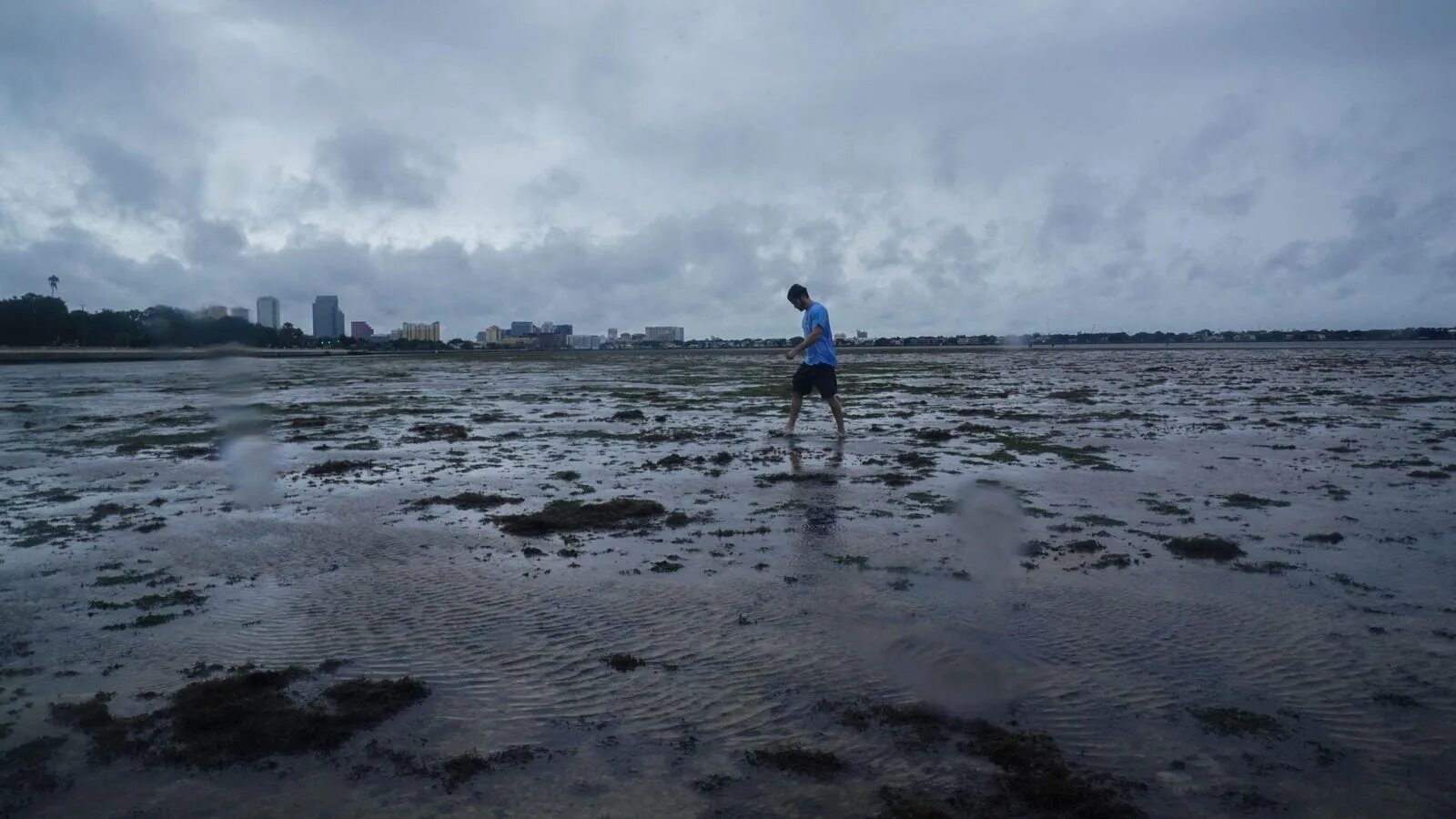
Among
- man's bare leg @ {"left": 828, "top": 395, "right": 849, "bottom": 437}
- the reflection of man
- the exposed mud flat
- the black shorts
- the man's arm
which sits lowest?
the exposed mud flat

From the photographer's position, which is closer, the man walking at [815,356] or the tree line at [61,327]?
the man walking at [815,356]

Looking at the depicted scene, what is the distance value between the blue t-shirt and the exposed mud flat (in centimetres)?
348

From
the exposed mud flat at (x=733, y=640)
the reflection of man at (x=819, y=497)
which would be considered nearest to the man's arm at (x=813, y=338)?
the reflection of man at (x=819, y=497)

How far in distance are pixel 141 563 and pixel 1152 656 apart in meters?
7.77

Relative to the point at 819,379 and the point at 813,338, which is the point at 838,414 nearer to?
the point at 819,379

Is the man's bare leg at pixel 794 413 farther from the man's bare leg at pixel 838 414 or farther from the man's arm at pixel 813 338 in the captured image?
the man's arm at pixel 813 338

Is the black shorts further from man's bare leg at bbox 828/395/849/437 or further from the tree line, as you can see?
the tree line

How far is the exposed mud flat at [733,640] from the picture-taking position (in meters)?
3.62

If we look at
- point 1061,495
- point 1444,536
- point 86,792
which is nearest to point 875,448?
point 1061,495

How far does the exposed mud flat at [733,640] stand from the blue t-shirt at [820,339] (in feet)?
11.4

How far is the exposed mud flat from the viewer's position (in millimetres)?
3621

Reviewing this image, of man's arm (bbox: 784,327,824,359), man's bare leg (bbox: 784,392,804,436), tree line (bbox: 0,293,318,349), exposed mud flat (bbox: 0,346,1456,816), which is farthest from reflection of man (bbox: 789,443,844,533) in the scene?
tree line (bbox: 0,293,318,349)

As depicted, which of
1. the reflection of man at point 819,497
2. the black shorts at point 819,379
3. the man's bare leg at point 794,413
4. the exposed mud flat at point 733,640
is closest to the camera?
the exposed mud flat at point 733,640

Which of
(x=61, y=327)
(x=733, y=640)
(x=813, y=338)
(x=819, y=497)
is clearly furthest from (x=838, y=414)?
(x=61, y=327)
